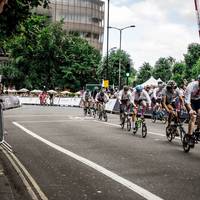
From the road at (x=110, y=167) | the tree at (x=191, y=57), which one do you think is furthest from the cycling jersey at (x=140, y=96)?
the tree at (x=191, y=57)

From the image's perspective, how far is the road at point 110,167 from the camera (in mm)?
7234

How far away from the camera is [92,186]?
767cm

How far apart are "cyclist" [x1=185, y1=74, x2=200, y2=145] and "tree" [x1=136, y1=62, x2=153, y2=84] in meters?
113

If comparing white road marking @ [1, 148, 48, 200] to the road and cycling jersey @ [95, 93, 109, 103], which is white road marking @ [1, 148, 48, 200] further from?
cycling jersey @ [95, 93, 109, 103]

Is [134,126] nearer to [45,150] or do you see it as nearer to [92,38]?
[45,150]

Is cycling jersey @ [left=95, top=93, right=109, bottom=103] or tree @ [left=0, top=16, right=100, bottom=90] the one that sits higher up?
tree @ [left=0, top=16, right=100, bottom=90]

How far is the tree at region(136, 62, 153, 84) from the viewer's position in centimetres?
12556

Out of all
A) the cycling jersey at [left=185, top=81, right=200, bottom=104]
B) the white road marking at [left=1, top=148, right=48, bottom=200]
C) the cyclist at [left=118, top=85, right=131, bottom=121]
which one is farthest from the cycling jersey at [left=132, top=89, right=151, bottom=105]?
the white road marking at [left=1, top=148, right=48, bottom=200]

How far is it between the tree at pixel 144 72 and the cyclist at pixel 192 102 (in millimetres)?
112989

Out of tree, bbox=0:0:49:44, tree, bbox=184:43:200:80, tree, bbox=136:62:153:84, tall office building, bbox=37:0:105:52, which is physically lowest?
tree, bbox=0:0:49:44

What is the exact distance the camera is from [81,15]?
120875 mm

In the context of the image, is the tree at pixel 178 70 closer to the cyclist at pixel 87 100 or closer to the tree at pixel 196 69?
the tree at pixel 196 69

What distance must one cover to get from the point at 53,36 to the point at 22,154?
71.3 meters

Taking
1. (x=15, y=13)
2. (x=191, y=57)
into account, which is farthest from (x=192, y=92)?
(x=191, y=57)
